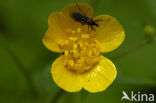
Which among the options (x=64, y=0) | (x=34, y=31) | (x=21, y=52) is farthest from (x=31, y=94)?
(x=64, y=0)

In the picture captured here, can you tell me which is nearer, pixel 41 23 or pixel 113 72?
pixel 113 72

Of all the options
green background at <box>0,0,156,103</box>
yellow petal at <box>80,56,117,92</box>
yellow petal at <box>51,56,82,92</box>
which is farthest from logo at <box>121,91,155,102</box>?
yellow petal at <box>51,56,82,92</box>

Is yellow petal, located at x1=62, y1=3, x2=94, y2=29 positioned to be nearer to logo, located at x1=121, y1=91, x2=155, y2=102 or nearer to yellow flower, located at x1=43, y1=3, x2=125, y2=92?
yellow flower, located at x1=43, y1=3, x2=125, y2=92

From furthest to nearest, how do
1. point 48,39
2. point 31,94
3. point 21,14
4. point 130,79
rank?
point 21,14 → point 31,94 → point 130,79 → point 48,39

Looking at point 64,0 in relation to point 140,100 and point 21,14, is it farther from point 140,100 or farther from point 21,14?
point 140,100

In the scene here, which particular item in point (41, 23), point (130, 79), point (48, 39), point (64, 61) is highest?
point (48, 39)

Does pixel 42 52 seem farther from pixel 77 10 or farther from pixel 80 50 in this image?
pixel 77 10

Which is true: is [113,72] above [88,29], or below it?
below
